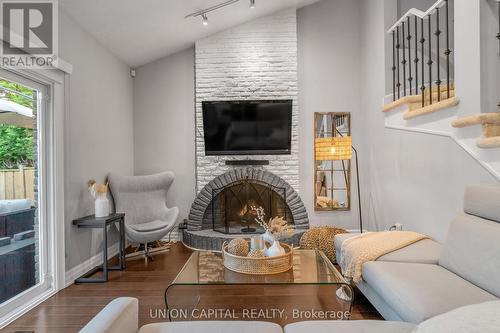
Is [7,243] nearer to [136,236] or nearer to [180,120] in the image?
[136,236]

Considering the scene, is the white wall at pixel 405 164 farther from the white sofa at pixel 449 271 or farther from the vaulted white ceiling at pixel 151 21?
the vaulted white ceiling at pixel 151 21

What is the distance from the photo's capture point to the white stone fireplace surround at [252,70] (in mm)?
4469

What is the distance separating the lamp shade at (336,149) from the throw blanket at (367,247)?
1.19 meters

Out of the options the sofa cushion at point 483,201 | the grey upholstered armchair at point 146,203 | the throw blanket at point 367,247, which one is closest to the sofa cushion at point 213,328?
the throw blanket at point 367,247

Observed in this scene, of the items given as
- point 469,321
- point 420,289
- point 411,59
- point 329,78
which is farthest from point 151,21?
point 469,321

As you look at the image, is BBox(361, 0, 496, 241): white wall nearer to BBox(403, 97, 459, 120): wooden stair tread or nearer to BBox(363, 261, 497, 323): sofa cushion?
BBox(403, 97, 459, 120): wooden stair tread

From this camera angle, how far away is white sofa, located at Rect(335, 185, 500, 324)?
1.55 metres

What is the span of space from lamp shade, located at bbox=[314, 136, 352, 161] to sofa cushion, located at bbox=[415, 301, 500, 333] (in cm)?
278

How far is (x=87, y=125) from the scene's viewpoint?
3445 mm

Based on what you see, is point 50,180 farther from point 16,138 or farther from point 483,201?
point 483,201

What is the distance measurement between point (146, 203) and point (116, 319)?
313cm

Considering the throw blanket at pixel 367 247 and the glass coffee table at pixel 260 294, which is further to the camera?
the throw blanket at pixel 367 247

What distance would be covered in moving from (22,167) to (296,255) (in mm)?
2407

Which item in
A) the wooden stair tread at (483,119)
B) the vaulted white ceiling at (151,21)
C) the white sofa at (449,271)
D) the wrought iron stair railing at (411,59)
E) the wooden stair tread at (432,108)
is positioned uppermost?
the vaulted white ceiling at (151,21)
